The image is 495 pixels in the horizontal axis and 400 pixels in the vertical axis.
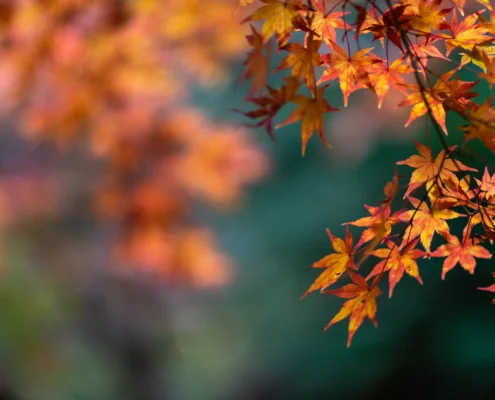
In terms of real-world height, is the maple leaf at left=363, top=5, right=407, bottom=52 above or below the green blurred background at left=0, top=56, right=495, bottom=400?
above

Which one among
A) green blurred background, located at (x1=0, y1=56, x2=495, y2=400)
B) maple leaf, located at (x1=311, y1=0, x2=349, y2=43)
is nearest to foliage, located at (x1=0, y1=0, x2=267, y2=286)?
green blurred background, located at (x1=0, y1=56, x2=495, y2=400)

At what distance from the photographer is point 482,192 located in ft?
2.44

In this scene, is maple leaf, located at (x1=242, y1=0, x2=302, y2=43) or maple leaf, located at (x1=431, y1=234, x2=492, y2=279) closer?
maple leaf, located at (x1=242, y1=0, x2=302, y2=43)

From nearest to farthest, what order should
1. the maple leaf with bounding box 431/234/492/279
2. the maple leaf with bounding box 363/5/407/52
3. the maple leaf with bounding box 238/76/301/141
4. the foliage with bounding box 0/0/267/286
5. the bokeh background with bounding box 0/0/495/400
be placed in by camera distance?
the maple leaf with bounding box 238/76/301/141 < the maple leaf with bounding box 363/5/407/52 < the maple leaf with bounding box 431/234/492/279 < the foliage with bounding box 0/0/267/286 < the bokeh background with bounding box 0/0/495/400

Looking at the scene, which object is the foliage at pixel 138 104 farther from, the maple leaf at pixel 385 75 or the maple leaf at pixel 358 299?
the maple leaf at pixel 358 299

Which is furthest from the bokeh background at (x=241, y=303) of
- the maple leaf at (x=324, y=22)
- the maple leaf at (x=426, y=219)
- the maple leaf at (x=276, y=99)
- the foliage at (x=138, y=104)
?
the maple leaf at (x=276, y=99)

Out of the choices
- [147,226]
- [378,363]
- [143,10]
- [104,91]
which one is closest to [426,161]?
[143,10]

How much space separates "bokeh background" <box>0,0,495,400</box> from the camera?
2.88 m

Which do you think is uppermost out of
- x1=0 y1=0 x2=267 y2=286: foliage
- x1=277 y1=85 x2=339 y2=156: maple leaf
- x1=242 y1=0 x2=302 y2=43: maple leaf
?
x1=242 y1=0 x2=302 y2=43: maple leaf

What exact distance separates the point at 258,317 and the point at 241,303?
0.17 metres

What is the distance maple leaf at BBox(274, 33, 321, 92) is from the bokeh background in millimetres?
1736

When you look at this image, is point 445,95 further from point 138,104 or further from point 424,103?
point 138,104

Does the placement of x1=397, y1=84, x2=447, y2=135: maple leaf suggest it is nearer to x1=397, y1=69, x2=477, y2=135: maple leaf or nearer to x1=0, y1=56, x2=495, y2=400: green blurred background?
x1=397, y1=69, x2=477, y2=135: maple leaf

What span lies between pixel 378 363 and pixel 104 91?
7.22 feet
